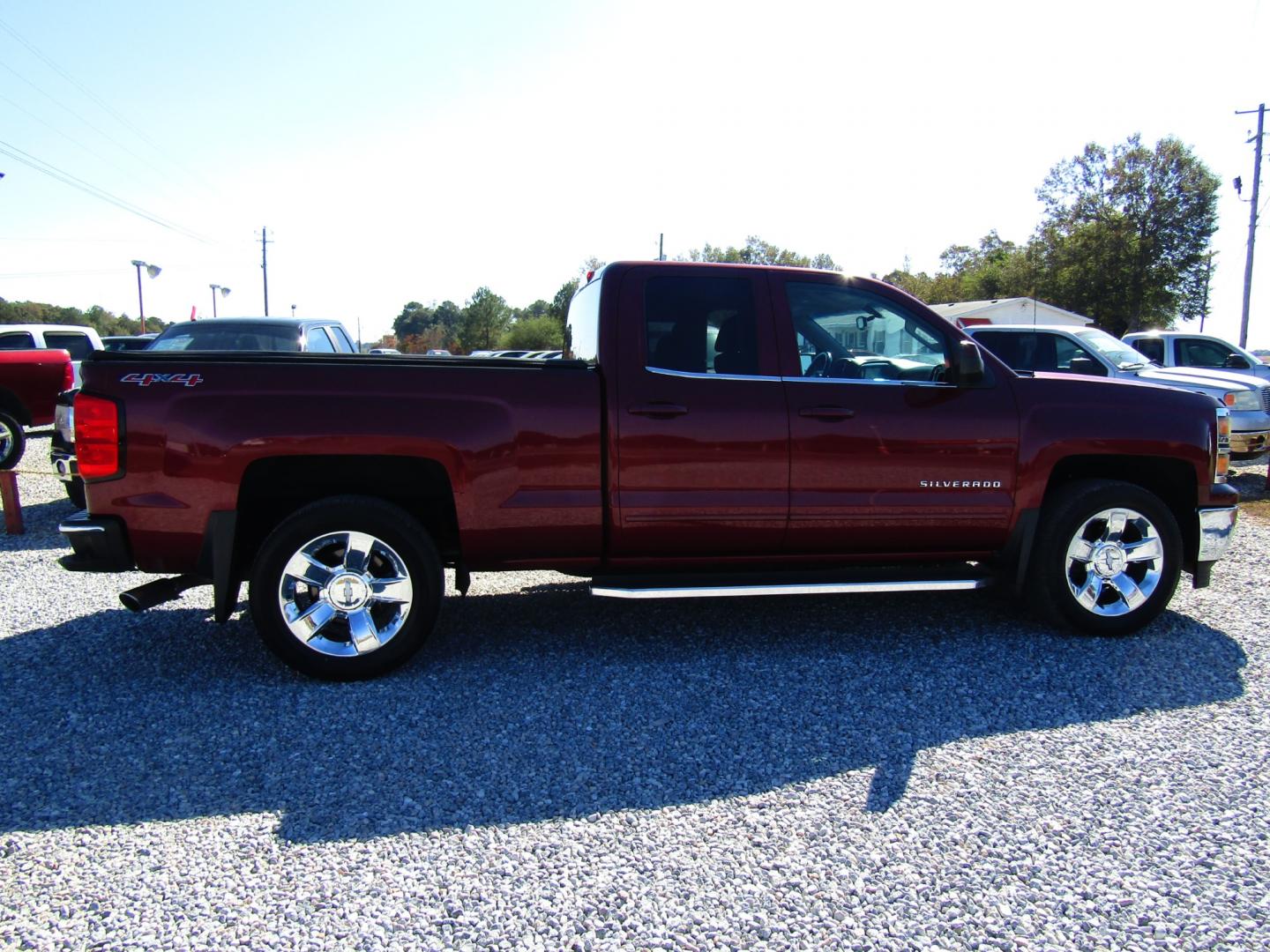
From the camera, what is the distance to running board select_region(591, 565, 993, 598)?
4148 millimetres

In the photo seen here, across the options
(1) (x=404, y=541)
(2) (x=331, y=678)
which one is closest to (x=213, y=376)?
(1) (x=404, y=541)

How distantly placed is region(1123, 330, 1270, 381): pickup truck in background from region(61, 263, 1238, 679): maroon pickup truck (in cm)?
1011

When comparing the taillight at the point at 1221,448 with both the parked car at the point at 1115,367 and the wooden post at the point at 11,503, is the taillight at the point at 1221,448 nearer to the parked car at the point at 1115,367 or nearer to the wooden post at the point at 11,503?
the parked car at the point at 1115,367


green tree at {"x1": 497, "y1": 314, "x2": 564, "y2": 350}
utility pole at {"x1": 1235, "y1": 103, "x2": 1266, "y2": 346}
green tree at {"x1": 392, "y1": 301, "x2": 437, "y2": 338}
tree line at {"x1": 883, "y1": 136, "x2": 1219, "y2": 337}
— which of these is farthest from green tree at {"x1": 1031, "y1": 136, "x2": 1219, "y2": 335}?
green tree at {"x1": 392, "y1": 301, "x2": 437, "y2": 338}

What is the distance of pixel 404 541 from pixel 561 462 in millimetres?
789

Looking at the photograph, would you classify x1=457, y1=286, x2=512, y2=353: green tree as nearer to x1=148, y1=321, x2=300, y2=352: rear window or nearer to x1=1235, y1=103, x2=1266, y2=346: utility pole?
x1=1235, y1=103, x2=1266, y2=346: utility pole

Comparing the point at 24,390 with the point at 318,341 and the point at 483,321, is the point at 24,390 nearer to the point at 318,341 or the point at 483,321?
the point at 318,341

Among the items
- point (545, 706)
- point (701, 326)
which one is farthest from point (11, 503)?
point (701, 326)

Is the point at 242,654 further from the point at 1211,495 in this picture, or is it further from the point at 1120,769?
the point at 1211,495

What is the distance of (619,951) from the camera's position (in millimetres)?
2260

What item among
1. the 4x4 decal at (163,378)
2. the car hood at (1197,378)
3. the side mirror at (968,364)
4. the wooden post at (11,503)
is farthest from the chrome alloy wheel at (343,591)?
the car hood at (1197,378)

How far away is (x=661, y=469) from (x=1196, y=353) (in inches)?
507

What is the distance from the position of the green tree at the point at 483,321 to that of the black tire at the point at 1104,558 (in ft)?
255

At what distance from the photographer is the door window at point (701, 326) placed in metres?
4.34
